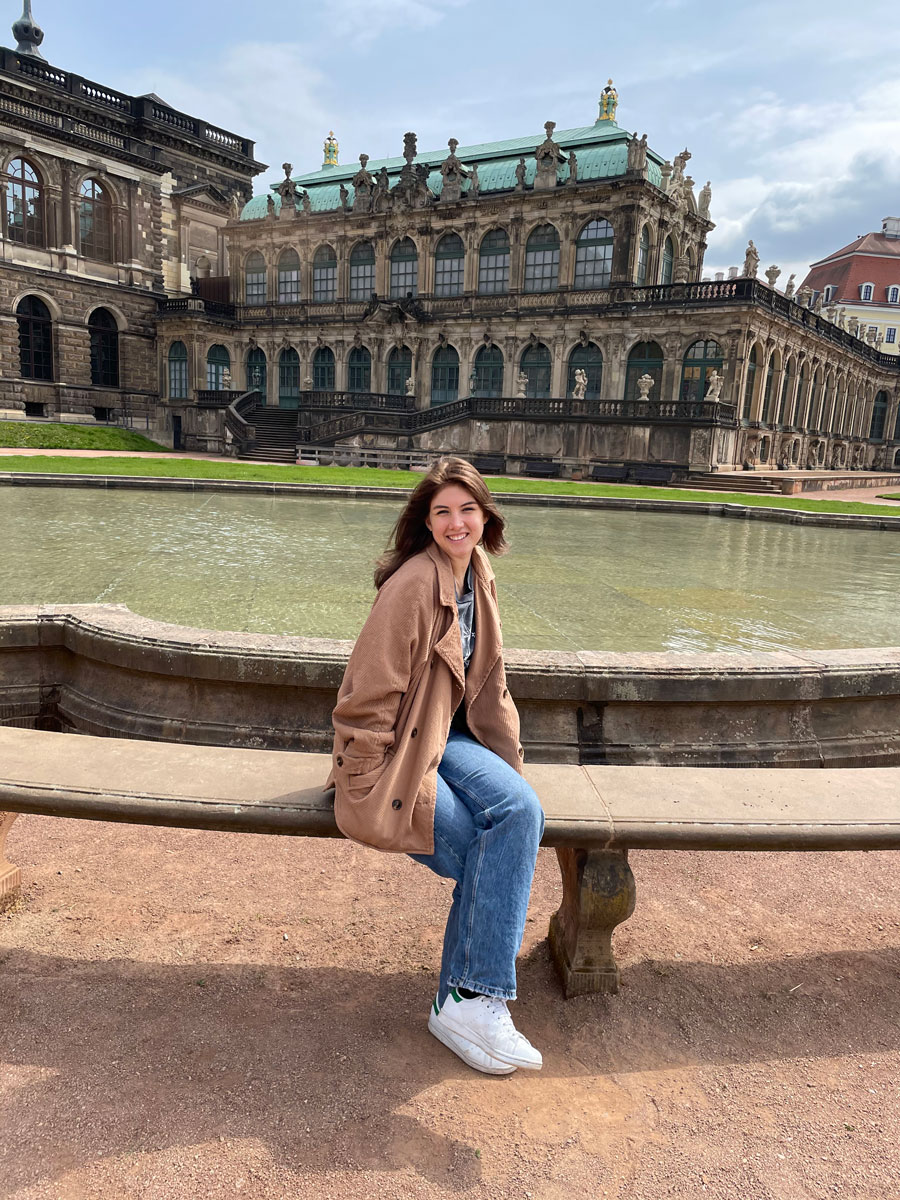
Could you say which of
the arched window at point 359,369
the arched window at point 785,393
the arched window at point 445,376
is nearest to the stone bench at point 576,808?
the arched window at point 445,376

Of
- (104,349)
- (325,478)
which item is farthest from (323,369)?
(325,478)

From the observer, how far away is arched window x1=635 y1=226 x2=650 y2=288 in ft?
124

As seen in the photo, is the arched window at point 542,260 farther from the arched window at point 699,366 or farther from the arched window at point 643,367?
the arched window at point 699,366

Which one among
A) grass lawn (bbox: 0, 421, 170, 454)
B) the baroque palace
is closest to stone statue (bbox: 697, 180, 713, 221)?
the baroque palace

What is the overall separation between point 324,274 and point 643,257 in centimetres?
1843

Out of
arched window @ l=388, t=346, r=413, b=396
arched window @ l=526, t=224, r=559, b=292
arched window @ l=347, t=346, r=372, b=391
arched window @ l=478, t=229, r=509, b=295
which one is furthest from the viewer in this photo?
arched window @ l=347, t=346, r=372, b=391

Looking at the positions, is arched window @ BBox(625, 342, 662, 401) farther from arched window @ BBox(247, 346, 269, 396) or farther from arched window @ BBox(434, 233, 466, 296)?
arched window @ BBox(247, 346, 269, 396)

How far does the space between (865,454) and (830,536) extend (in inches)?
1998

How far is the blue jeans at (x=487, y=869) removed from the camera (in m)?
2.75

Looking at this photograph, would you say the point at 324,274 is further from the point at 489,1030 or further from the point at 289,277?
the point at 489,1030

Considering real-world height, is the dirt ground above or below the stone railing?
below

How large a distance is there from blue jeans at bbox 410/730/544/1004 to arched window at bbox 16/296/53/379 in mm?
43650

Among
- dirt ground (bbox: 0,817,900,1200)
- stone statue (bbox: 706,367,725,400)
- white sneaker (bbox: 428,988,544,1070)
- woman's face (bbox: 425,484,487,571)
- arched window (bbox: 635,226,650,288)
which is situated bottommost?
dirt ground (bbox: 0,817,900,1200)

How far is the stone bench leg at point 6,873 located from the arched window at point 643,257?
3920cm
